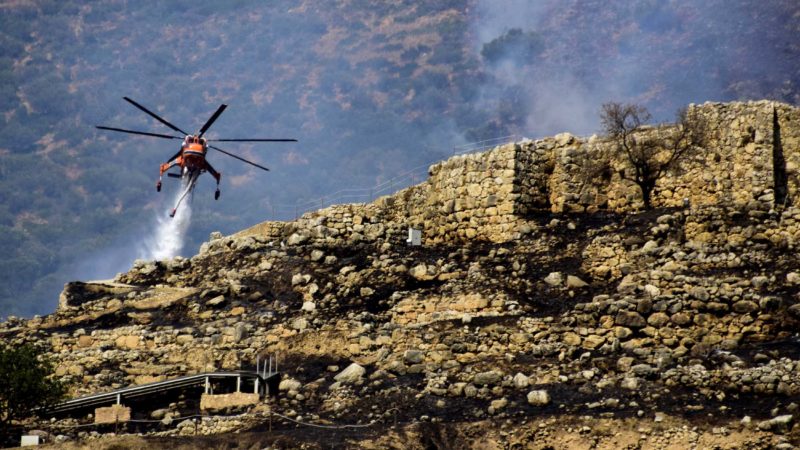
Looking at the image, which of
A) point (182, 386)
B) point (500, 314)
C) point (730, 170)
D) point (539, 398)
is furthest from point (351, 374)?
point (730, 170)

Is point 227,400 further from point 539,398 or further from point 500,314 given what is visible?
point 539,398

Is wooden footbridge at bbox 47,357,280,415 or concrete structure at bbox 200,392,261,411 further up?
wooden footbridge at bbox 47,357,280,415

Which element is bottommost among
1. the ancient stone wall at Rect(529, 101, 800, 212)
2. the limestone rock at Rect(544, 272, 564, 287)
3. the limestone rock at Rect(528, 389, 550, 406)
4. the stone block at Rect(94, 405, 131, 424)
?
the limestone rock at Rect(528, 389, 550, 406)

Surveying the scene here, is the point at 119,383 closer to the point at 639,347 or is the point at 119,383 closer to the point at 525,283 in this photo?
the point at 525,283

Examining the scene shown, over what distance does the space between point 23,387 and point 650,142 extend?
2232 cm

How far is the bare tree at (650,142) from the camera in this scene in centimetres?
4666

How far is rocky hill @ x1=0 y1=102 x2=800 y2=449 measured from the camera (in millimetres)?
34875

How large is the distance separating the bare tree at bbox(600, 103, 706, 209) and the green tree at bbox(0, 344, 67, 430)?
67.0 feet

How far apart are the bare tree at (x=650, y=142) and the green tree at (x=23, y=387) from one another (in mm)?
20422

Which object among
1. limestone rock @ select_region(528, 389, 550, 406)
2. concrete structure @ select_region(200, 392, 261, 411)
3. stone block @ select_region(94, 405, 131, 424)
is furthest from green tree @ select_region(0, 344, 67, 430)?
limestone rock @ select_region(528, 389, 550, 406)

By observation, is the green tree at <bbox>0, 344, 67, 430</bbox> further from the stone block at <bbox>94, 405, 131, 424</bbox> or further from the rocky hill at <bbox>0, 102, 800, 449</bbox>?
the rocky hill at <bbox>0, 102, 800, 449</bbox>

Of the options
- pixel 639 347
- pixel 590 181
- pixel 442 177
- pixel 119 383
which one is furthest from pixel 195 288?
pixel 639 347

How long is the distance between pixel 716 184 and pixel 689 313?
8.65 metres

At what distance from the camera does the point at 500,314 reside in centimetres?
4191
